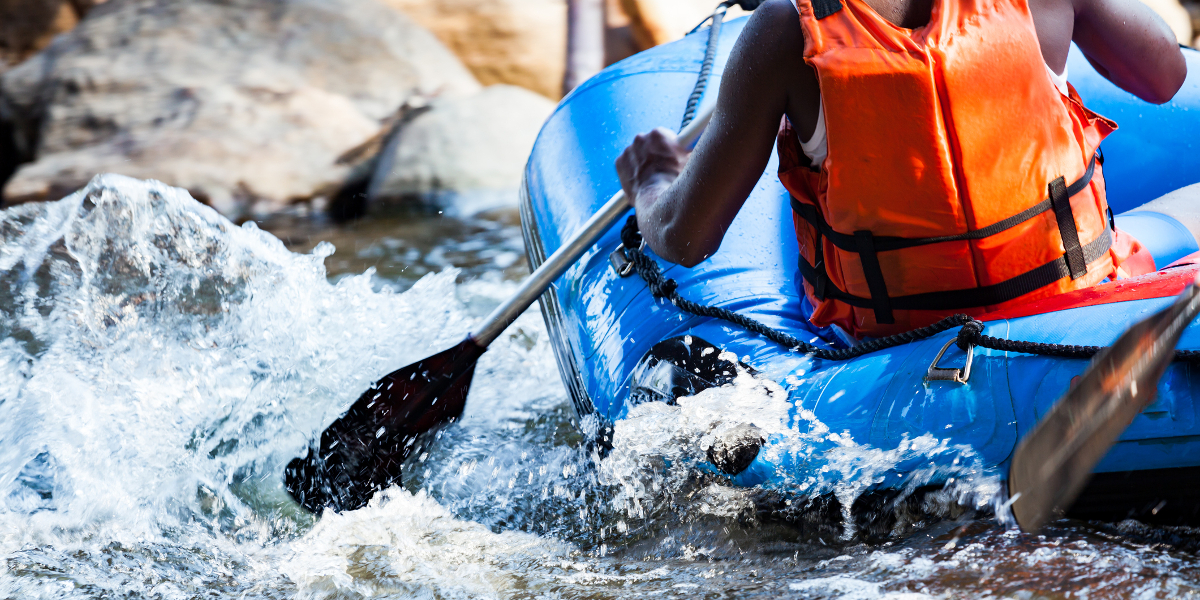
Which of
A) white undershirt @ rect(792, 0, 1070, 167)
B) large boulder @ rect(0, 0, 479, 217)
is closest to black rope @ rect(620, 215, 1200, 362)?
white undershirt @ rect(792, 0, 1070, 167)

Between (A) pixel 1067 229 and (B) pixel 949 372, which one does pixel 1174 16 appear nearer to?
(A) pixel 1067 229

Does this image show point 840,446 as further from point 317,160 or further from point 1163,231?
point 317,160

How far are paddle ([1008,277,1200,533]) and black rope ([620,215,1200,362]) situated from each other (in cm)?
20

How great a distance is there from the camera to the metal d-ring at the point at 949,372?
1.23 metres

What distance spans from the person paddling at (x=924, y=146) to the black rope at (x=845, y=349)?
0.07 metres

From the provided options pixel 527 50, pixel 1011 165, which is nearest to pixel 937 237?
pixel 1011 165

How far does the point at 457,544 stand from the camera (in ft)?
5.49

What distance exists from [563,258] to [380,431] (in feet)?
1.81

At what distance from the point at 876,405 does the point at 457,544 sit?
806mm

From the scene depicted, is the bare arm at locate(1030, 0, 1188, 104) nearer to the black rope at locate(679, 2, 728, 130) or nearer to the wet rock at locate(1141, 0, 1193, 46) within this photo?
the black rope at locate(679, 2, 728, 130)

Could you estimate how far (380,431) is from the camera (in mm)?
2018

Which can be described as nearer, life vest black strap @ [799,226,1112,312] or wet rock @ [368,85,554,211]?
life vest black strap @ [799,226,1112,312]

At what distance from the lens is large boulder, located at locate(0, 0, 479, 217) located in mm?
4418

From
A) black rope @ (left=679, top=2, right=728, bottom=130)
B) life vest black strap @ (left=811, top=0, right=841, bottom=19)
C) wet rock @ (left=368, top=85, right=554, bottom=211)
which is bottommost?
wet rock @ (left=368, top=85, right=554, bottom=211)
